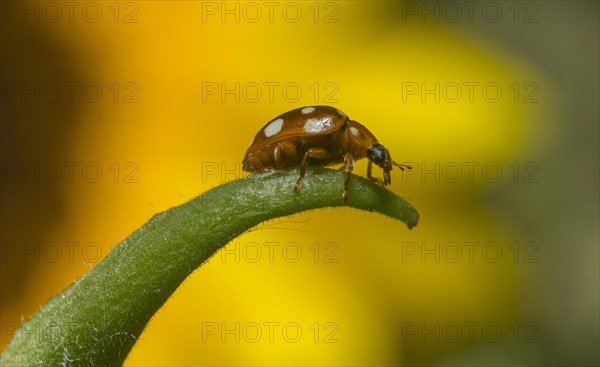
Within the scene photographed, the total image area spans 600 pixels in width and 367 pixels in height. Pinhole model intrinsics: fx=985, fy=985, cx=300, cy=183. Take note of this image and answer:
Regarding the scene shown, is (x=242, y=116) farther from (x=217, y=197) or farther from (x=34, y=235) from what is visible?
(x=217, y=197)

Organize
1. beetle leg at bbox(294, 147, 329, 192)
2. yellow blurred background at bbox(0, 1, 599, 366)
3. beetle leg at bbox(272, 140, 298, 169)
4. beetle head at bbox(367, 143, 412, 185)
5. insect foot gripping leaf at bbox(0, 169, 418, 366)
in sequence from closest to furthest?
insect foot gripping leaf at bbox(0, 169, 418, 366) < beetle leg at bbox(294, 147, 329, 192) < beetle leg at bbox(272, 140, 298, 169) < beetle head at bbox(367, 143, 412, 185) < yellow blurred background at bbox(0, 1, 599, 366)

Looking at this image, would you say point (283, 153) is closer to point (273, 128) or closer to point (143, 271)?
point (273, 128)

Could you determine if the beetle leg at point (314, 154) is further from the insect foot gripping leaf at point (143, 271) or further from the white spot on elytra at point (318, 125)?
the insect foot gripping leaf at point (143, 271)

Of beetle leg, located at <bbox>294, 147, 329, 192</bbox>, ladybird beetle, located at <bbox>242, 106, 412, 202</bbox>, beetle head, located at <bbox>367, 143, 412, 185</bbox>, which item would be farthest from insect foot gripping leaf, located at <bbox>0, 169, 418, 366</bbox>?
beetle head, located at <bbox>367, 143, 412, 185</bbox>

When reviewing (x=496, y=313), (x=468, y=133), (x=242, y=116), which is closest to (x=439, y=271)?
(x=496, y=313)

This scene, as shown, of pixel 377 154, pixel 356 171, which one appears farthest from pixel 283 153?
pixel 356 171

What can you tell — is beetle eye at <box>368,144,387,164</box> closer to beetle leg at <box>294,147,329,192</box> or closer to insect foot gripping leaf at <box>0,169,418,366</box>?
beetle leg at <box>294,147,329,192</box>

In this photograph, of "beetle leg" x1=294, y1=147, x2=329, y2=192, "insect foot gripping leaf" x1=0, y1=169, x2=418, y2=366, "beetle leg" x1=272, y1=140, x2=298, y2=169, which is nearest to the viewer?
"insect foot gripping leaf" x1=0, y1=169, x2=418, y2=366

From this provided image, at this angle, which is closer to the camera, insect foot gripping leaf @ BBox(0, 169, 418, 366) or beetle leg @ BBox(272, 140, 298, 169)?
insect foot gripping leaf @ BBox(0, 169, 418, 366)
